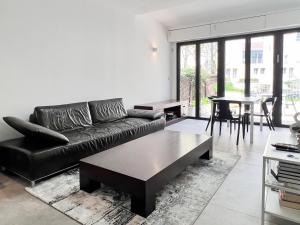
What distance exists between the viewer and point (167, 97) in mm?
6648

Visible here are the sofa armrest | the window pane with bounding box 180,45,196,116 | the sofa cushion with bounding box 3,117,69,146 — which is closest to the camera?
the sofa cushion with bounding box 3,117,69,146

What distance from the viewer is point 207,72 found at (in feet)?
20.2

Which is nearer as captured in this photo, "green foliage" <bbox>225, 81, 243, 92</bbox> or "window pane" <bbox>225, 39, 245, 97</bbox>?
"window pane" <bbox>225, 39, 245, 97</bbox>

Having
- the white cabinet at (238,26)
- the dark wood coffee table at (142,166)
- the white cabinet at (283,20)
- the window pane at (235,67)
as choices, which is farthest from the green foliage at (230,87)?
the dark wood coffee table at (142,166)

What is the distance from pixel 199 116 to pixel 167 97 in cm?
106

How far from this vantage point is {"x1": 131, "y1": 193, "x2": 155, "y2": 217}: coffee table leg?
1.84m

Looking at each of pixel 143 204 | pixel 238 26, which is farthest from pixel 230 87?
pixel 143 204

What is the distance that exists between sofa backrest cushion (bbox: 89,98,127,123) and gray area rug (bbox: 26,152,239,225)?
4.32 feet

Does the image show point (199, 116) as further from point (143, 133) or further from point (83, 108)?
point (83, 108)

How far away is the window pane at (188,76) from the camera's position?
20.9 ft

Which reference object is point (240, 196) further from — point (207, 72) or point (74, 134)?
point (207, 72)

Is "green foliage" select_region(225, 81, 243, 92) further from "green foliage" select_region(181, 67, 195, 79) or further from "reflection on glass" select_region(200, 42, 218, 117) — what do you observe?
"green foliage" select_region(181, 67, 195, 79)

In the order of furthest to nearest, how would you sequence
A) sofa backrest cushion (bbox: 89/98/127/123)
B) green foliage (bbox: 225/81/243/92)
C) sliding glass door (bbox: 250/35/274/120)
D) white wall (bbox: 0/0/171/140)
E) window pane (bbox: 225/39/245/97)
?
green foliage (bbox: 225/81/243/92) < window pane (bbox: 225/39/245/97) < sliding glass door (bbox: 250/35/274/120) < sofa backrest cushion (bbox: 89/98/127/123) < white wall (bbox: 0/0/171/140)

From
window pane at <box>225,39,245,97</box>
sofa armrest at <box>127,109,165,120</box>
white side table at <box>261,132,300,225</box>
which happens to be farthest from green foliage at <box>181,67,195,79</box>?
white side table at <box>261,132,300,225</box>
